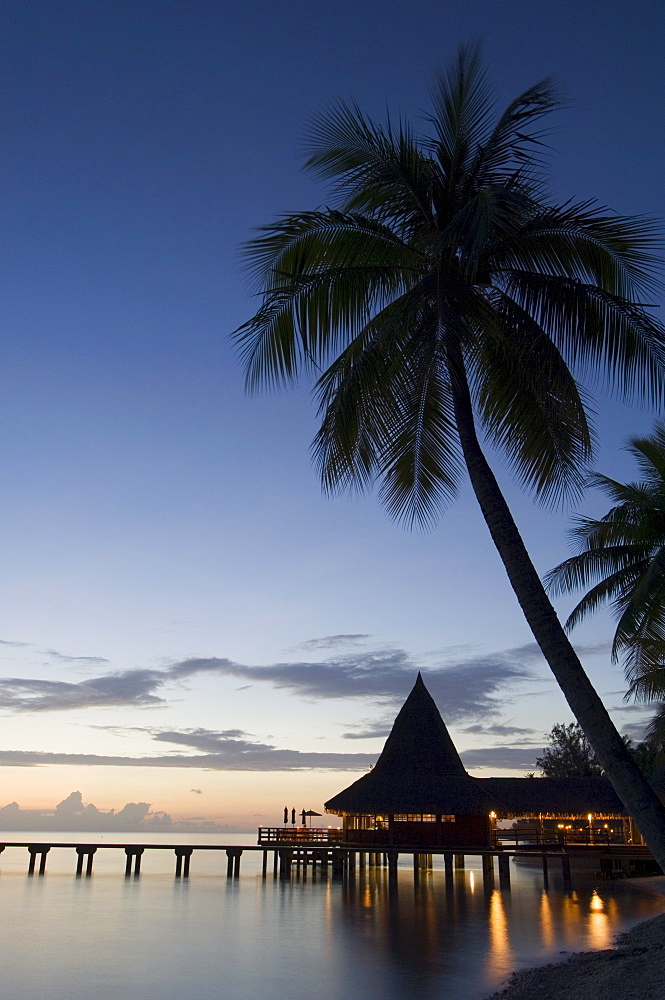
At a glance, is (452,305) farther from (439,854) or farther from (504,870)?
(439,854)

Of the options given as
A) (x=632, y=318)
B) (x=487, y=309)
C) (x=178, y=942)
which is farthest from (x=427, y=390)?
(x=178, y=942)

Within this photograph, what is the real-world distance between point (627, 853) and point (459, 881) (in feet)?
29.1

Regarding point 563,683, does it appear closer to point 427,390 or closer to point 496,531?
point 496,531

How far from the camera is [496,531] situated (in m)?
8.80

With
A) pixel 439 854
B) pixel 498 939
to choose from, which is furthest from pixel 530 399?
pixel 439 854

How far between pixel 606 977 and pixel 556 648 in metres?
5.51

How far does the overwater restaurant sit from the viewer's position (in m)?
33.2

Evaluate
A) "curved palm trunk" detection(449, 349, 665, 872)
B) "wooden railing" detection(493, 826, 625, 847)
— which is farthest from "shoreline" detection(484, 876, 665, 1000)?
"wooden railing" detection(493, 826, 625, 847)

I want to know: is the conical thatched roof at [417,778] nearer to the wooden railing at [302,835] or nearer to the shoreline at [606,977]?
the wooden railing at [302,835]

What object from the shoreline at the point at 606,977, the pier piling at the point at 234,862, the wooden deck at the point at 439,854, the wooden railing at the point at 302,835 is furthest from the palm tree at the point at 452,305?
the pier piling at the point at 234,862

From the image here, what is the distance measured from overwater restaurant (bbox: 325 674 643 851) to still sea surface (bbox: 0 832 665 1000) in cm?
216

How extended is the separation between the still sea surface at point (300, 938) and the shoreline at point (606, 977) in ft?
7.58

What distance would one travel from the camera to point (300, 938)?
22.5 m

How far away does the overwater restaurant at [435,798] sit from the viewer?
3319cm
